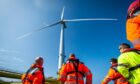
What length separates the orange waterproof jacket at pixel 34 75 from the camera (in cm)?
1171

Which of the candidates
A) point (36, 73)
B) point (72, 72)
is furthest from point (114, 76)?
point (36, 73)

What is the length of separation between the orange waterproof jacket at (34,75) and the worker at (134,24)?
8.75 m

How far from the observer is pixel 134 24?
332 cm

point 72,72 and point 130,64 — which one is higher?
point 72,72

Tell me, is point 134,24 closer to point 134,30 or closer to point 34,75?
point 134,30

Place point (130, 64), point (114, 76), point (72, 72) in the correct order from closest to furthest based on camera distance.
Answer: point (130, 64) → point (72, 72) → point (114, 76)

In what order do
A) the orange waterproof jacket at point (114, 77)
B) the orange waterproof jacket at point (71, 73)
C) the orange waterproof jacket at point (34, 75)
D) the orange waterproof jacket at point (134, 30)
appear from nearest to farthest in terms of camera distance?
the orange waterproof jacket at point (134, 30)
the orange waterproof jacket at point (71, 73)
the orange waterproof jacket at point (34, 75)
the orange waterproof jacket at point (114, 77)

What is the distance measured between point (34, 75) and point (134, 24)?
9096mm

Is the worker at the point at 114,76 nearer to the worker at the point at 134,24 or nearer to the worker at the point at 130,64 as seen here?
the worker at the point at 130,64

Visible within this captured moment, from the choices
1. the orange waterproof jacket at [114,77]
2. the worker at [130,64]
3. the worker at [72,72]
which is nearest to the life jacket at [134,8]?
the worker at [130,64]

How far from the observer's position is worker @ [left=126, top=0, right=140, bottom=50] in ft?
10.8

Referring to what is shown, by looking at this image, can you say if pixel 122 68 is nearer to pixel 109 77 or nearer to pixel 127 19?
pixel 127 19

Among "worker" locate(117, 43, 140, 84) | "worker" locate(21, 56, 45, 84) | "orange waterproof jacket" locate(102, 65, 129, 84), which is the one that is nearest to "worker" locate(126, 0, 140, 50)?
"worker" locate(117, 43, 140, 84)

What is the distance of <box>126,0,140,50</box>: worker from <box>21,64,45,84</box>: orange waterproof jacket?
8746 millimetres
